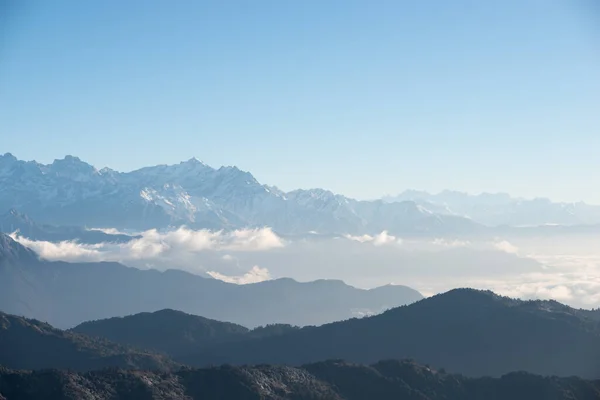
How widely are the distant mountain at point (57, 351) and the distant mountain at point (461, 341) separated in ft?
58.6

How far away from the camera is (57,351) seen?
182m


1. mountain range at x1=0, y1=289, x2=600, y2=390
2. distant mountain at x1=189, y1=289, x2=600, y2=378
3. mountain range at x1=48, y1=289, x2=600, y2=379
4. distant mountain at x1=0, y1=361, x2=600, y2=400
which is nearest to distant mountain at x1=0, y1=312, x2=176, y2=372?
mountain range at x1=0, y1=289, x2=600, y2=390

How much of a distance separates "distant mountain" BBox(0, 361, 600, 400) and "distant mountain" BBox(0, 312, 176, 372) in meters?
37.9

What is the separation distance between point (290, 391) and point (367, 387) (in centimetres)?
1382

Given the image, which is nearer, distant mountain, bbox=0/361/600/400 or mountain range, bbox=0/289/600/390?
distant mountain, bbox=0/361/600/400

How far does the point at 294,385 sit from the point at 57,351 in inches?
2873

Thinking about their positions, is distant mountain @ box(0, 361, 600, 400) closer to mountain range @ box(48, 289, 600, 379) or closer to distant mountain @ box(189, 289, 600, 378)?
mountain range @ box(48, 289, 600, 379)

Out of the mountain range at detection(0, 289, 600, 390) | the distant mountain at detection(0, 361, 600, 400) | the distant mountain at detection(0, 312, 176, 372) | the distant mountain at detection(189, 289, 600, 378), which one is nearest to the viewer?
the distant mountain at detection(0, 361, 600, 400)

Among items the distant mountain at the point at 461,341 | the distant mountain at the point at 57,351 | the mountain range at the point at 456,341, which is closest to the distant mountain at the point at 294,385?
the mountain range at the point at 456,341

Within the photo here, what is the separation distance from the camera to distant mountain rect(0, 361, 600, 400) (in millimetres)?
116062

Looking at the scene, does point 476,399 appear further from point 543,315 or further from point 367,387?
point 543,315

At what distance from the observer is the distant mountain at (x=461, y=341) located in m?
166

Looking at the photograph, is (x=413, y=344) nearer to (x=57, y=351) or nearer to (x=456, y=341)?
(x=456, y=341)

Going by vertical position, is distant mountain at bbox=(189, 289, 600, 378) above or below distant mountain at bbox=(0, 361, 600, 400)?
above
